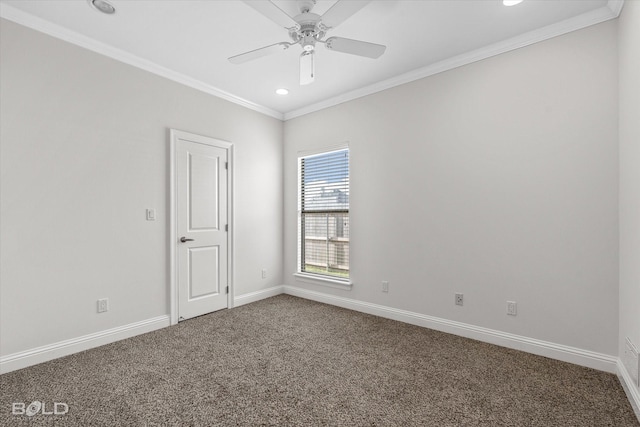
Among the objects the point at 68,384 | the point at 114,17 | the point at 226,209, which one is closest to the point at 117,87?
the point at 114,17

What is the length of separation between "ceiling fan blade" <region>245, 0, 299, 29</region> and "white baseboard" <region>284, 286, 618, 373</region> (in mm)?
2943

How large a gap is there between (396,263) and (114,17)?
3416 millimetres

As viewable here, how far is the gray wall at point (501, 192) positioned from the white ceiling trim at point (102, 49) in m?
1.76

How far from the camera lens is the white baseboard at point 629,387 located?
1.80 meters

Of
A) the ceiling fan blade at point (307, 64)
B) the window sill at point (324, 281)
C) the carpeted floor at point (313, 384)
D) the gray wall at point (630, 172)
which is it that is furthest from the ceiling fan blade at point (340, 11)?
the window sill at point (324, 281)

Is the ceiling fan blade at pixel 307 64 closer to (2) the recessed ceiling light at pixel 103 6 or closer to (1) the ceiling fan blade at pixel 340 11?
(1) the ceiling fan blade at pixel 340 11

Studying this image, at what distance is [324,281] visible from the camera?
13.4 ft

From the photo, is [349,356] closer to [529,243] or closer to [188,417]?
[188,417]

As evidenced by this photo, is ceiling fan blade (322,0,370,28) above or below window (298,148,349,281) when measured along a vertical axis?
above

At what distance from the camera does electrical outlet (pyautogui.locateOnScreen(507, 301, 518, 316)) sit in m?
2.67

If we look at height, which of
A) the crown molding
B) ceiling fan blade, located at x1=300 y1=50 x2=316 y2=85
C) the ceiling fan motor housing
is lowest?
ceiling fan blade, located at x1=300 y1=50 x2=316 y2=85

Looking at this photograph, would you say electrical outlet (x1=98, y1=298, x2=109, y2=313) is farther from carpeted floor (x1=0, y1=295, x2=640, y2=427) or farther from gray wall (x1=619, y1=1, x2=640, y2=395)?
gray wall (x1=619, y1=1, x2=640, y2=395)

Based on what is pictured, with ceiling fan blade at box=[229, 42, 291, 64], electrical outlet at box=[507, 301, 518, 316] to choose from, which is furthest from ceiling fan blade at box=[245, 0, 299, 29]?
electrical outlet at box=[507, 301, 518, 316]

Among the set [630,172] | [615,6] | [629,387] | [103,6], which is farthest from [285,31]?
[629,387]
